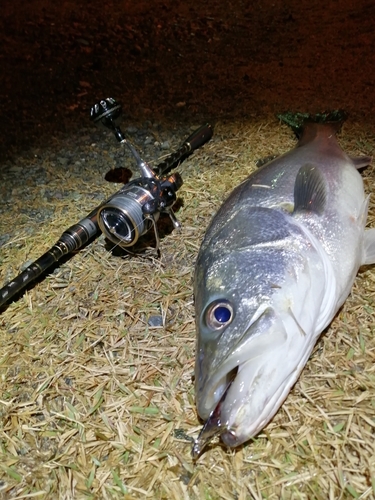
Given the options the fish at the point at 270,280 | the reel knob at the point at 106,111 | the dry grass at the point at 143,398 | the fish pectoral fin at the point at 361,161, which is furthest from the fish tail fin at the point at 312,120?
the reel knob at the point at 106,111

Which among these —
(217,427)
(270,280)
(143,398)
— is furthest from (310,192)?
(143,398)

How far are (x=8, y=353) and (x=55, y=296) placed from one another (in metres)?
0.45

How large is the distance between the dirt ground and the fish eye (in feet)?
1.63

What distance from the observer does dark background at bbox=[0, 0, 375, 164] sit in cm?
427

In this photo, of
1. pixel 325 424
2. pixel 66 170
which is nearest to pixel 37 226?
pixel 66 170

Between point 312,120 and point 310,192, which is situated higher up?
point 310,192

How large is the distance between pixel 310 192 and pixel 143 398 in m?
1.35

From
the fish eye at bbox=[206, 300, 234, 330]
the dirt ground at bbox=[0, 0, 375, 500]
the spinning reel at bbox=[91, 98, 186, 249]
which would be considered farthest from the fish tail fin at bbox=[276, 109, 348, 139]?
the fish eye at bbox=[206, 300, 234, 330]

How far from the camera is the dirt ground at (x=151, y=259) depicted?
1.99 meters

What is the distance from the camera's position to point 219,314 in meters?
1.95

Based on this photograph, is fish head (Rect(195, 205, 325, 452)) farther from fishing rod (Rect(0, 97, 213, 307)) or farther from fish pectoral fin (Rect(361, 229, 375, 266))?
fishing rod (Rect(0, 97, 213, 307))

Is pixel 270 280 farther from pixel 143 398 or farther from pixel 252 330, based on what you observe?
pixel 143 398

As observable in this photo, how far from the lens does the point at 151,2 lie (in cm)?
586

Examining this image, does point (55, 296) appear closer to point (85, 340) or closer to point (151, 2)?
point (85, 340)
